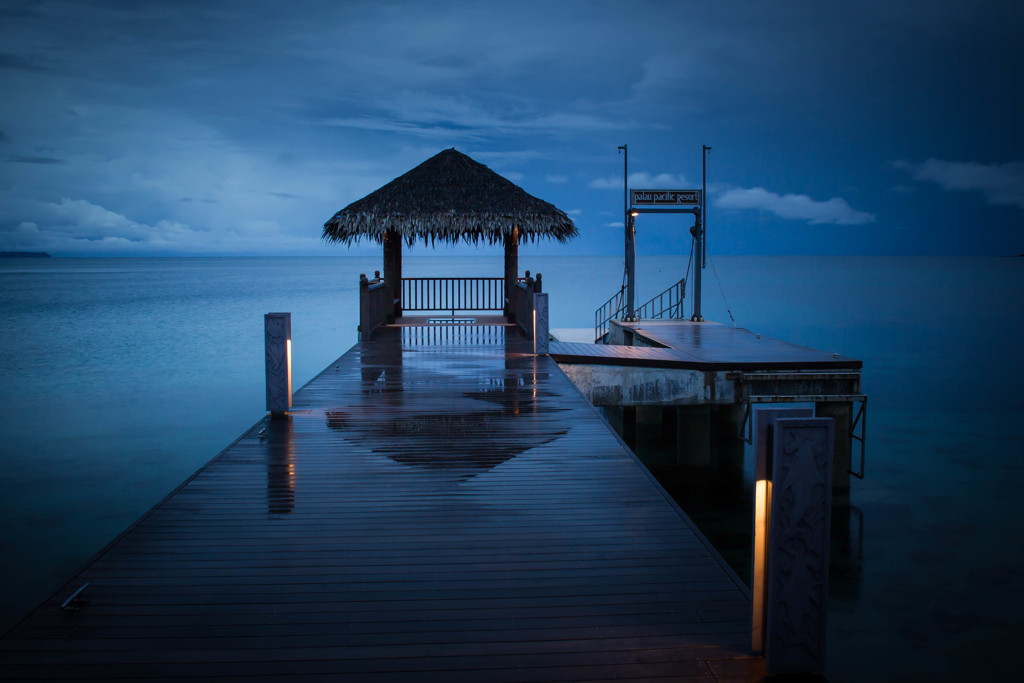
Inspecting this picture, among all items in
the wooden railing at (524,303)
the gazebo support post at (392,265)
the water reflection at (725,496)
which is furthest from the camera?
the gazebo support post at (392,265)

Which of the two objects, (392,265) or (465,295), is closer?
(392,265)

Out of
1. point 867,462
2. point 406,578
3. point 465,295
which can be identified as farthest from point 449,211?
point 406,578

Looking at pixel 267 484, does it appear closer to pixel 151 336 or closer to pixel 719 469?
pixel 719 469

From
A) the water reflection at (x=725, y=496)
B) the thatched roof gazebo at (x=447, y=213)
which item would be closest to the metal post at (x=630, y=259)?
the thatched roof gazebo at (x=447, y=213)

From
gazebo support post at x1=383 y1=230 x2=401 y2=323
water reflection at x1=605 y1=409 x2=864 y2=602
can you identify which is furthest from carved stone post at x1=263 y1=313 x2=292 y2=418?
gazebo support post at x1=383 y1=230 x2=401 y2=323

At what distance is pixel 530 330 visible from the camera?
13.3 meters

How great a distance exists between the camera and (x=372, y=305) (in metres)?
14.0

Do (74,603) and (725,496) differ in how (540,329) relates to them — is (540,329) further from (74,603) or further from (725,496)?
(74,603)

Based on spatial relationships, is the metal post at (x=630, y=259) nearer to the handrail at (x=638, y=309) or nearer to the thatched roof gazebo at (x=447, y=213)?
the handrail at (x=638, y=309)

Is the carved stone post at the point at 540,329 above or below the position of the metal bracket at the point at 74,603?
above

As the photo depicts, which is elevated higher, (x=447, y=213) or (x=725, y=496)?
(x=447, y=213)

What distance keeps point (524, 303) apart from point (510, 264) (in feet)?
9.45

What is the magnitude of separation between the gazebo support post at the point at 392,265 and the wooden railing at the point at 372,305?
23 centimetres

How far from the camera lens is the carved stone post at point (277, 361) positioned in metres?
7.04
